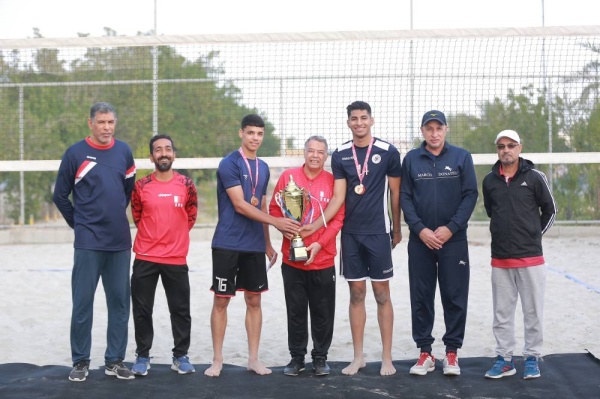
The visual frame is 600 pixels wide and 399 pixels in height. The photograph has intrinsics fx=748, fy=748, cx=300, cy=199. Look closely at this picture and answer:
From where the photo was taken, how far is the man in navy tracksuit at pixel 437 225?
547cm

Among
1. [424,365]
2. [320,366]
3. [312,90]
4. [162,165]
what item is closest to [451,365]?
[424,365]

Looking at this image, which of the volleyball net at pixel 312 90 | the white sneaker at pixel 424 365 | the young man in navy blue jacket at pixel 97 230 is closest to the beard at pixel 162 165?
the young man in navy blue jacket at pixel 97 230

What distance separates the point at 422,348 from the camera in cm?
562

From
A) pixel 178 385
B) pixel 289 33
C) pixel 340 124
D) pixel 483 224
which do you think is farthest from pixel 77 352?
pixel 483 224

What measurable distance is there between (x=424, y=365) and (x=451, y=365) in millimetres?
197

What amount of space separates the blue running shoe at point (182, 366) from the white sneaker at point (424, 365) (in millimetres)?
1636

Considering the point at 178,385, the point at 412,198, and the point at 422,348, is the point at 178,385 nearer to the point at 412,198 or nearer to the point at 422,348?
the point at 422,348

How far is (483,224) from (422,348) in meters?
11.5

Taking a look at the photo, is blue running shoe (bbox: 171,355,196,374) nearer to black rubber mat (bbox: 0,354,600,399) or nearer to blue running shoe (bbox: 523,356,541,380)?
black rubber mat (bbox: 0,354,600,399)

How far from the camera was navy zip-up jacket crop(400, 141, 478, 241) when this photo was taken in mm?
5469

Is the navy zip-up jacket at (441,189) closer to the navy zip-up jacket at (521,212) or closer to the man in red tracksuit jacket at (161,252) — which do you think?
the navy zip-up jacket at (521,212)

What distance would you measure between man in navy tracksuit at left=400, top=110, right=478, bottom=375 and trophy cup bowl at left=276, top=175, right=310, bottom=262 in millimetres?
743

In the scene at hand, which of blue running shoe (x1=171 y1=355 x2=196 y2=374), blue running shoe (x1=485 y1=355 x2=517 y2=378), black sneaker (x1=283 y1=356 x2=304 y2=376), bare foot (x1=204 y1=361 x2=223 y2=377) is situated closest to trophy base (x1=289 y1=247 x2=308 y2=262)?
black sneaker (x1=283 y1=356 x2=304 y2=376)

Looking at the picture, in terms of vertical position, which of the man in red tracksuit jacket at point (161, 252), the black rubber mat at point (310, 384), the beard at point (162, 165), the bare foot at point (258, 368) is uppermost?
the beard at point (162, 165)
